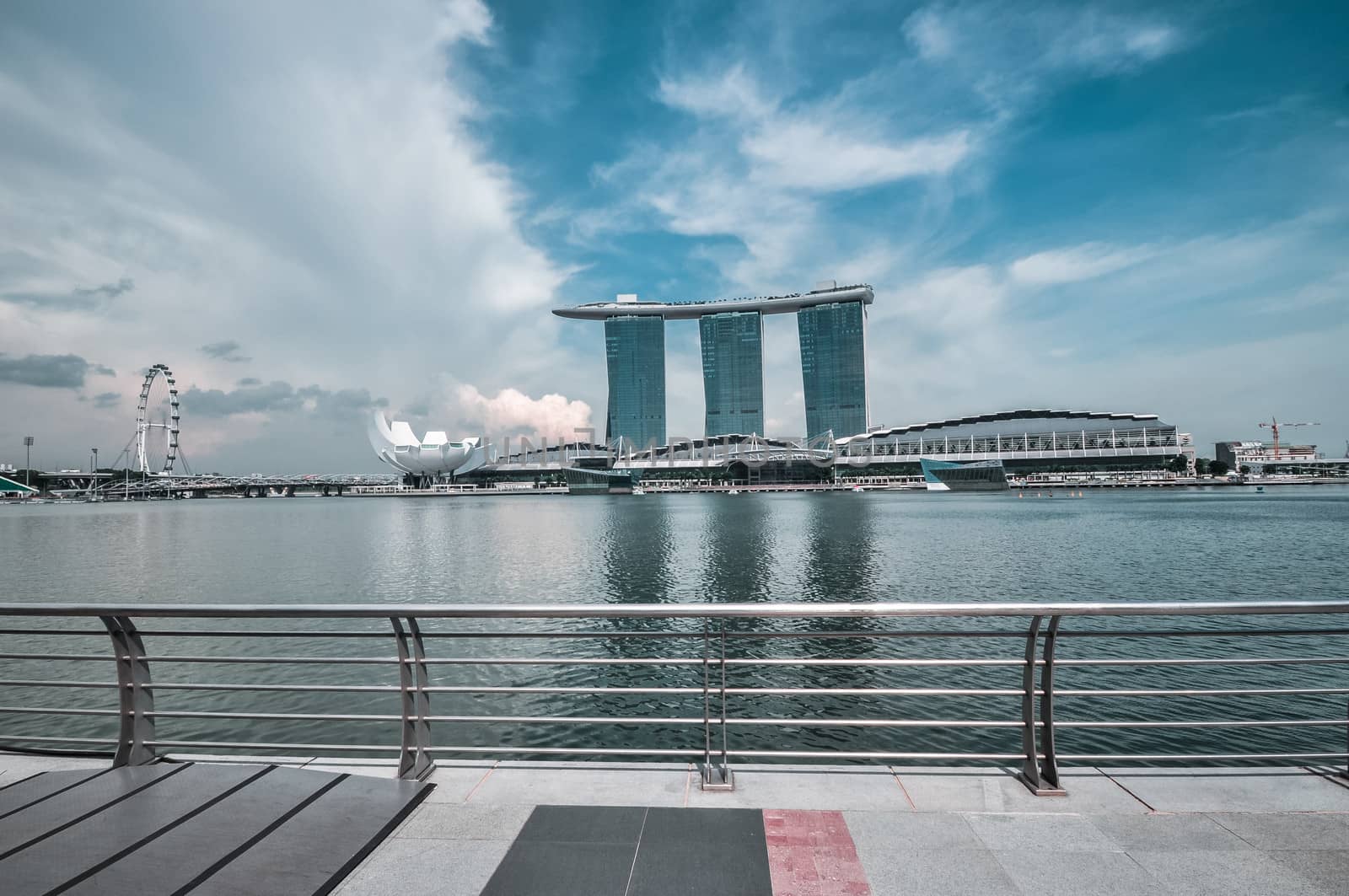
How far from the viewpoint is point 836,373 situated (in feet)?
638

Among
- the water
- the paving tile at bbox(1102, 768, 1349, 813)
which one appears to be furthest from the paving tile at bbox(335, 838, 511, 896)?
the water

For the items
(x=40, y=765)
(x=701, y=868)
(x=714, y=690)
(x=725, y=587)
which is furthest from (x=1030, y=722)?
(x=725, y=587)

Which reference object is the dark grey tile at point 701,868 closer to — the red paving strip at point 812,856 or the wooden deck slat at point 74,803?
the red paving strip at point 812,856

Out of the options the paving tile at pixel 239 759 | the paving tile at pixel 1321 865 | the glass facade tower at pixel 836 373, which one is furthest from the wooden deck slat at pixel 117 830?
the glass facade tower at pixel 836 373

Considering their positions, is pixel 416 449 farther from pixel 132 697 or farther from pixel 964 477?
pixel 132 697

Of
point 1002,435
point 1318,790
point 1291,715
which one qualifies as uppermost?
point 1002,435

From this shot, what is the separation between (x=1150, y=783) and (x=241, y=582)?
88.8ft

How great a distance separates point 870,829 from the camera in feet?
11.2

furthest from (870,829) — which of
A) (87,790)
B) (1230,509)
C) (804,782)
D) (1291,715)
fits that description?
(1230,509)

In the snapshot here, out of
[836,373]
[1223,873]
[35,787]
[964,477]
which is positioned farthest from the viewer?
[836,373]

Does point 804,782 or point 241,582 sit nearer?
point 804,782

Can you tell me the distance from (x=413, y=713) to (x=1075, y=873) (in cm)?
356

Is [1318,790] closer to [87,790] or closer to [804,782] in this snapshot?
[804,782]

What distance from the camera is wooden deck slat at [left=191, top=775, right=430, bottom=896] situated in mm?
2930
